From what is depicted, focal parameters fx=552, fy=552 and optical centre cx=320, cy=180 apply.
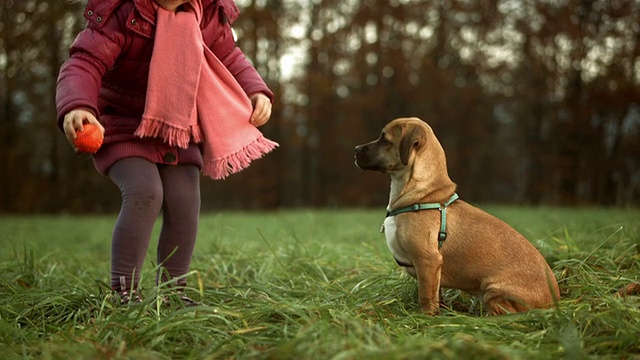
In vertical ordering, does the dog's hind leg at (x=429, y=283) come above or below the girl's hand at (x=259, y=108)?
below

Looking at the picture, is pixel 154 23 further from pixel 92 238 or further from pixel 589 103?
pixel 589 103

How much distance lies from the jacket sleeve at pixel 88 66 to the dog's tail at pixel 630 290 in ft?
9.16

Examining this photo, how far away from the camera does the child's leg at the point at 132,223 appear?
9.32ft

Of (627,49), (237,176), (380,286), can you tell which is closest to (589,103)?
(627,49)

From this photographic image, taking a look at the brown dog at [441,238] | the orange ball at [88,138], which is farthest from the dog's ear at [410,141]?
the orange ball at [88,138]

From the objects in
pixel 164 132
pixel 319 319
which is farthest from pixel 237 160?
pixel 319 319

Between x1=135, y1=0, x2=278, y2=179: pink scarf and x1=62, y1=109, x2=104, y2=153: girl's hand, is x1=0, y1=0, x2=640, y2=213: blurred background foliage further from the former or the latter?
x1=62, y1=109, x2=104, y2=153: girl's hand

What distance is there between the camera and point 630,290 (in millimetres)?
2855

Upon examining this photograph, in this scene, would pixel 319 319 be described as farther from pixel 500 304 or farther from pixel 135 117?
pixel 135 117

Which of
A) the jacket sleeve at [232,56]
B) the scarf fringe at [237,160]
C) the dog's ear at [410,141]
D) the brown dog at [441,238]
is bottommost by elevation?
the brown dog at [441,238]

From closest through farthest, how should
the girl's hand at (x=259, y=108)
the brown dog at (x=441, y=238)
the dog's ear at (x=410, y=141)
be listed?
the brown dog at (x=441, y=238), the dog's ear at (x=410, y=141), the girl's hand at (x=259, y=108)

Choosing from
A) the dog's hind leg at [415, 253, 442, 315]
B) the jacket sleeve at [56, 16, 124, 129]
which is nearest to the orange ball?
the jacket sleeve at [56, 16, 124, 129]

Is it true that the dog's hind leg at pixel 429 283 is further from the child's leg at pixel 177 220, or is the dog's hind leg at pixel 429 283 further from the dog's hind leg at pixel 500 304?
the child's leg at pixel 177 220

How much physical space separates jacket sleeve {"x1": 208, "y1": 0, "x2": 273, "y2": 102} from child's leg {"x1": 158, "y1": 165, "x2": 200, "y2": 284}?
674mm
